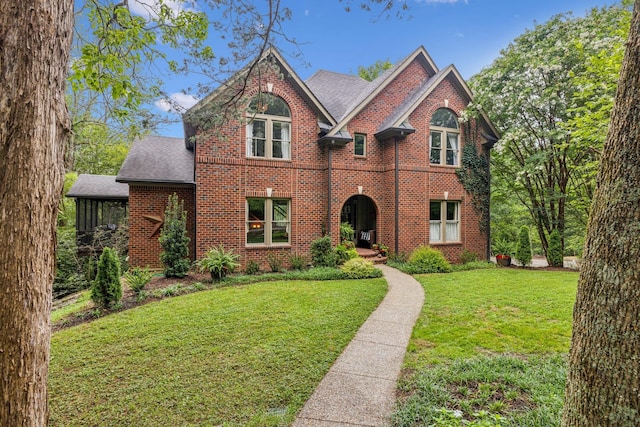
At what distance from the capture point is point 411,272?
10.6 m

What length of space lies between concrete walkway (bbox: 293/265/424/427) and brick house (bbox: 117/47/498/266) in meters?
6.06

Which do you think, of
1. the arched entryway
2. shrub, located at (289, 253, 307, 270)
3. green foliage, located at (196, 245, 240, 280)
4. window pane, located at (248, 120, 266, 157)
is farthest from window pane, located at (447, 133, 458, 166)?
green foliage, located at (196, 245, 240, 280)

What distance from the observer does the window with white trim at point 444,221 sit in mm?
13023

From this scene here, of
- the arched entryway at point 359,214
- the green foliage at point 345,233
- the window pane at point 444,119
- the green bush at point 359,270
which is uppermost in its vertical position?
the window pane at point 444,119

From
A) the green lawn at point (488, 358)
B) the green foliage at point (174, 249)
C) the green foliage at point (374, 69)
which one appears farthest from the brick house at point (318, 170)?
the green foliage at point (374, 69)

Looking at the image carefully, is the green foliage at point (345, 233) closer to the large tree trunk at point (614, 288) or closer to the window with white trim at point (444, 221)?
the window with white trim at point (444, 221)

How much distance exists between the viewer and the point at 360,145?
41.2ft

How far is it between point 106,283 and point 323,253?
250 inches

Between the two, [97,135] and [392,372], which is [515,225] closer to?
[392,372]

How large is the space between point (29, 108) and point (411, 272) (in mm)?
10388

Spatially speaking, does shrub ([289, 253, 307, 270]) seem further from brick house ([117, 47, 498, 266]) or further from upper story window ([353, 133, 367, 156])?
upper story window ([353, 133, 367, 156])

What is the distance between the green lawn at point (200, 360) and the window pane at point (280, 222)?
433cm

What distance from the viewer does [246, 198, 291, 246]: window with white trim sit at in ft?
36.1

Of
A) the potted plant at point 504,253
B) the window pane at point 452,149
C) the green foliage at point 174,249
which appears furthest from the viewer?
the window pane at point 452,149
